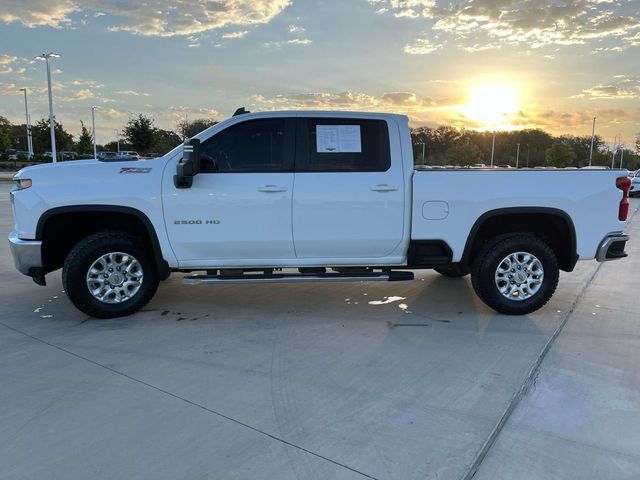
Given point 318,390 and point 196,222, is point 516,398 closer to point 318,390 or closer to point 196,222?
point 318,390

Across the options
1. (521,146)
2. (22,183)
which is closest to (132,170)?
(22,183)

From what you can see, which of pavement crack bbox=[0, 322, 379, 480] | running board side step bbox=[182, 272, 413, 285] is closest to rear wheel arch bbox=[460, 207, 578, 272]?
running board side step bbox=[182, 272, 413, 285]

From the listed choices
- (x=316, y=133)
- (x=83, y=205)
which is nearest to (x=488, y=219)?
(x=316, y=133)

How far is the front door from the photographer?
4875mm

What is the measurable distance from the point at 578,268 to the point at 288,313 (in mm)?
4837

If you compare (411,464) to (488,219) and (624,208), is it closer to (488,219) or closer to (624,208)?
(488,219)

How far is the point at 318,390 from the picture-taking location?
142 inches

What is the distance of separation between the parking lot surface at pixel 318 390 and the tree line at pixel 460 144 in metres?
45.4

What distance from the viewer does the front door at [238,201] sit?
192 inches

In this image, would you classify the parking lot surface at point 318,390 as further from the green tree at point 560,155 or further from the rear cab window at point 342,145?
the green tree at point 560,155

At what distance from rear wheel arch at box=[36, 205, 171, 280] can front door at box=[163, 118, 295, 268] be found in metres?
0.21

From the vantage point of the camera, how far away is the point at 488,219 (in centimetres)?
524

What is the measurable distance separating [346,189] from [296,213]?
1.77 feet

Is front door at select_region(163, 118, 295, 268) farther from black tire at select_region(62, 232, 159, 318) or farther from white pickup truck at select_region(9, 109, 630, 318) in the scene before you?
black tire at select_region(62, 232, 159, 318)
